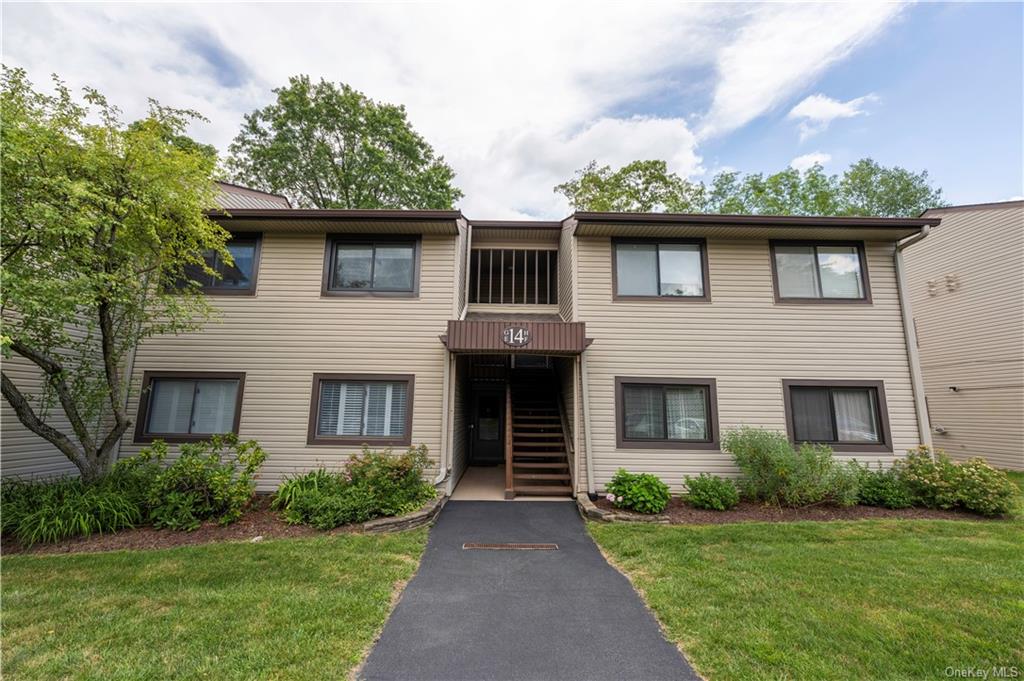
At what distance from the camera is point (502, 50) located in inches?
397

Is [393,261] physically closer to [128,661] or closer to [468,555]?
[468,555]

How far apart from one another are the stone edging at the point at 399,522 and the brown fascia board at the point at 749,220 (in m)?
6.16


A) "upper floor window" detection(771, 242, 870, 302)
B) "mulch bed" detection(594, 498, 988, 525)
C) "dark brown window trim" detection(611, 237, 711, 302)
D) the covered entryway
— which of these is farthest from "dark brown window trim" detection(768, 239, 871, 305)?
the covered entryway

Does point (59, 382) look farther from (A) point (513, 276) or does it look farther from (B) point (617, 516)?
(B) point (617, 516)

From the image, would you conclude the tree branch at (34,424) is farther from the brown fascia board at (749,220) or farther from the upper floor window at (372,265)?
the brown fascia board at (749,220)

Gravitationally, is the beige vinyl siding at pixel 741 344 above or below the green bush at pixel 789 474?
above

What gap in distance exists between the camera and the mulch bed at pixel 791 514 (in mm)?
6129

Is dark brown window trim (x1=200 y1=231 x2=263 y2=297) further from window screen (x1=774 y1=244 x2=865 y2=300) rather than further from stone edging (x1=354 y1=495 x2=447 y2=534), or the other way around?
window screen (x1=774 y1=244 x2=865 y2=300)

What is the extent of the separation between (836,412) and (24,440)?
47.6 ft

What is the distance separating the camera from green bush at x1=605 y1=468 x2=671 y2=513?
627 centimetres

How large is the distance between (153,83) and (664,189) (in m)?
19.0

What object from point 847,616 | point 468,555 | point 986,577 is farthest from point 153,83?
point 986,577

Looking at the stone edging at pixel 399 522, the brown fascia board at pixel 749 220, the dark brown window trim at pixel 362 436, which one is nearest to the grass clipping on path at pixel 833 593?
the stone edging at pixel 399 522

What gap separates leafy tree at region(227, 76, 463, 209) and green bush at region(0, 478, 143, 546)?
1589 centimetres
